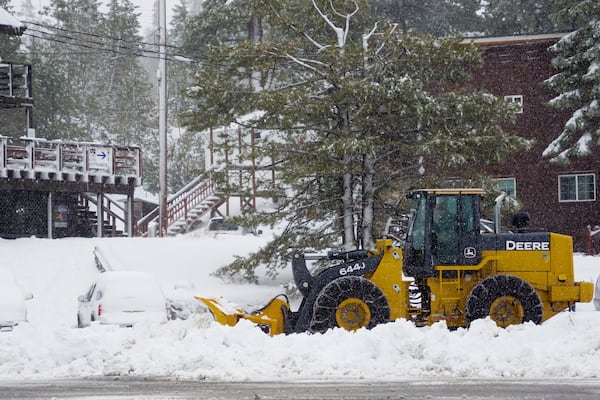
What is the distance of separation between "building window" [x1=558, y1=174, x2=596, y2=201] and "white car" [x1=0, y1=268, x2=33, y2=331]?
22610 millimetres

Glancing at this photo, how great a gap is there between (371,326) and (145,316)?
462 centimetres

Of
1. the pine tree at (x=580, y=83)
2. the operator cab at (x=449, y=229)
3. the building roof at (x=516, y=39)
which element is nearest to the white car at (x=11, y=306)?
the operator cab at (x=449, y=229)

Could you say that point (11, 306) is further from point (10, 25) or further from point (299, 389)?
point (10, 25)

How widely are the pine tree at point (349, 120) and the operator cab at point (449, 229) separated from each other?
6930 millimetres

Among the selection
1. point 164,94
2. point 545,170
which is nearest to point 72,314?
point 164,94

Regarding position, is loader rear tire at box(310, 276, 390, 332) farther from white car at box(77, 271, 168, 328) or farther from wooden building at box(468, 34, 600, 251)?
wooden building at box(468, 34, 600, 251)

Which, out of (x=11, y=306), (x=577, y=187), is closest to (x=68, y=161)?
(x=11, y=306)

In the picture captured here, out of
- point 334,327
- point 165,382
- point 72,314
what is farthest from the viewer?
point 72,314

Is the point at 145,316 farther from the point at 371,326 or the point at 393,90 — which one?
the point at 393,90

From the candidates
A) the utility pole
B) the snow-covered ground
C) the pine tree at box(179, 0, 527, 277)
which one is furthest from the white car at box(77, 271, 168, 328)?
the utility pole

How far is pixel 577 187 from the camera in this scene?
3441 cm

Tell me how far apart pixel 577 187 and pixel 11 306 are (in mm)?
23527

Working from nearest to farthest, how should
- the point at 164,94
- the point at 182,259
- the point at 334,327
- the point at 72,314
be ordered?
the point at 334,327 → the point at 72,314 → the point at 182,259 → the point at 164,94

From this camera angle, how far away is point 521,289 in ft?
51.1
